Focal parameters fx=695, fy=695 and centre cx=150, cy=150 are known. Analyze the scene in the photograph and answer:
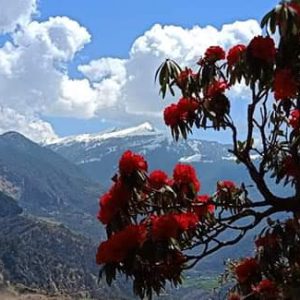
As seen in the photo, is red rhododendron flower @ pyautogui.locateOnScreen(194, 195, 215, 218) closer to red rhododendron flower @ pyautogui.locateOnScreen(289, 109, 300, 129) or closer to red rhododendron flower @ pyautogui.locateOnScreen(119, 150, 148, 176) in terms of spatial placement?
red rhododendron flower @ pyautogui.locateOnScreen(119, 150, 148, 176)

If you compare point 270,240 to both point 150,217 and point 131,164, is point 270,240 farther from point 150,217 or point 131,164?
point 131,164

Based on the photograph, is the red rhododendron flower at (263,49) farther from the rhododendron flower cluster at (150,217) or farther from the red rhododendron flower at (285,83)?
the rhododendron flower cluster at (150,217)

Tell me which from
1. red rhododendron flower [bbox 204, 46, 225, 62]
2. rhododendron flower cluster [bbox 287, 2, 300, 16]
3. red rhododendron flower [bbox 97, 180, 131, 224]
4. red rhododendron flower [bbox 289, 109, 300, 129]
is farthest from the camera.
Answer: red rhododendron flower [bbox 204, 46, 225, 62]

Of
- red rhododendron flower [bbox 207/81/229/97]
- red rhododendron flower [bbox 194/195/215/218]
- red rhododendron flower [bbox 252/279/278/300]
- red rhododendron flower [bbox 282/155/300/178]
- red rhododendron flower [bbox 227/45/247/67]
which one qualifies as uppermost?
red rhododendron flower [bbox 227/45/247/67]

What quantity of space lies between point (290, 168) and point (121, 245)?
6.85 ft

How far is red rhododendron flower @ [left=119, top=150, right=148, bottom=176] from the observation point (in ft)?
21.4

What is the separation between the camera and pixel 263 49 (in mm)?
6230

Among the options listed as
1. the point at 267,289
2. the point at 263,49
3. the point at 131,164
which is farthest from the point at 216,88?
the point at 267,289

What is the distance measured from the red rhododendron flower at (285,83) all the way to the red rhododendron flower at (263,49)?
164mm

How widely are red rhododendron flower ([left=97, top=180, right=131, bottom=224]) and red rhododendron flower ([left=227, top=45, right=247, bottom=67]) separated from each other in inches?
64.0

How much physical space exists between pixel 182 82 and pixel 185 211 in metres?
1.40

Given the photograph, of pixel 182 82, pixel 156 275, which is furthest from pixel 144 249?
pixel 182 82

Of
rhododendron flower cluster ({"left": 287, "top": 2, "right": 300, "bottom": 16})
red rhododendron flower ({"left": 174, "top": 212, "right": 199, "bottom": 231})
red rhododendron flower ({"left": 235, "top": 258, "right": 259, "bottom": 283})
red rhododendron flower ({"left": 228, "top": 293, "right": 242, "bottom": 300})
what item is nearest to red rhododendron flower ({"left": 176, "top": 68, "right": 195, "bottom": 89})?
red rhododendron flower ({"left": 174, "top": 212, "right": 199, "bottom": 231})

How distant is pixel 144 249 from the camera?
6.23m
